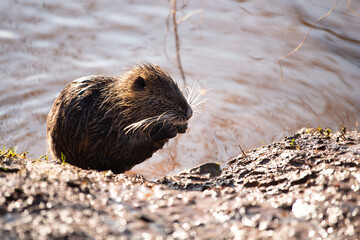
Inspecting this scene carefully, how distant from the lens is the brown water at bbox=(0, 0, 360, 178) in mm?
4801

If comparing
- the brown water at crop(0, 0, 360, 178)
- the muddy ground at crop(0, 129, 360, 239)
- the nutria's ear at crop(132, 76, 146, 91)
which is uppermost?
the nutria's ear at crop(132, 76, 146, 91)

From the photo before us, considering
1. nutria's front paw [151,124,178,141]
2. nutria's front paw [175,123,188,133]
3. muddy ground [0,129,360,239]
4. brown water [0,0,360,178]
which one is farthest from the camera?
brown water [0,0,360,178]

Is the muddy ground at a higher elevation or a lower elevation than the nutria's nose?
higher

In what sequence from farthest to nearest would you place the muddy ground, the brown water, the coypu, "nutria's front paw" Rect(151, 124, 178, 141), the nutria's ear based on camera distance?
the brown water
the nutria's ear
"nutria's front paw" Rect(151, 124, 178, 141)
the coypu
the muddy ground

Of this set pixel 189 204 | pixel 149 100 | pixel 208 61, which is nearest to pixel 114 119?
pixel 149 100

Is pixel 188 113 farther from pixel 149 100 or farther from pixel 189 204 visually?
pixel 189 204

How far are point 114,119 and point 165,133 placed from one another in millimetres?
426

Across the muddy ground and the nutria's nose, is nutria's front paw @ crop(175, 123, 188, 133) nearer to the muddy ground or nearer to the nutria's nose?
the nutria's nose

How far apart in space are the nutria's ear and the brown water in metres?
1.10

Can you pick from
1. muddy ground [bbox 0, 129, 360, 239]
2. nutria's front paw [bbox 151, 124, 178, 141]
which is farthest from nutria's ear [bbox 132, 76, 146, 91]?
muddy ground [bbox 0, 129, 360, 239]

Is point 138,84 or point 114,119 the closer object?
point 114,119

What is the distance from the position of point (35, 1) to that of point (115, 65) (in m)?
2.34

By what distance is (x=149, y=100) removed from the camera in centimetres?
348

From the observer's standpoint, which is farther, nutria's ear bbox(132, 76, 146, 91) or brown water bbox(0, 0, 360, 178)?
brown water bbox(0, 0, 360, 178)
